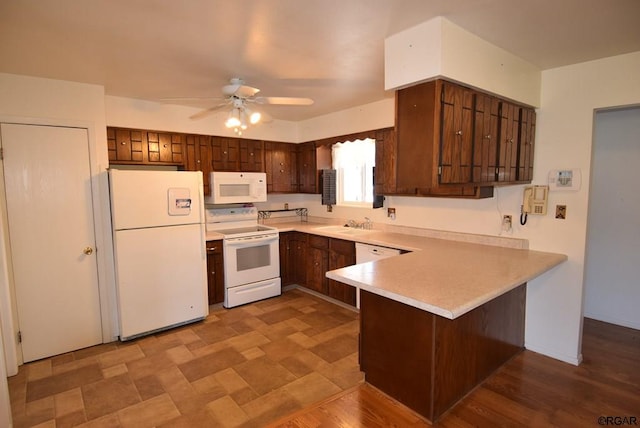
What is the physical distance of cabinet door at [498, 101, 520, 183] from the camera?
2689 mm

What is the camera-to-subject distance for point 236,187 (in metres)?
4.56

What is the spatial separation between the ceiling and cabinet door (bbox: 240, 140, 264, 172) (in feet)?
5.13

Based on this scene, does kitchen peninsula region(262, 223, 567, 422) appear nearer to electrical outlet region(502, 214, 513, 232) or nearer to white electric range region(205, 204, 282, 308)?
electrical outlet region(502, 214, 513, 232)

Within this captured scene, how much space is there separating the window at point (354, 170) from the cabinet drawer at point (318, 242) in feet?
2.56

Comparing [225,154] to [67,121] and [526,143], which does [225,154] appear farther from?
[526,143]

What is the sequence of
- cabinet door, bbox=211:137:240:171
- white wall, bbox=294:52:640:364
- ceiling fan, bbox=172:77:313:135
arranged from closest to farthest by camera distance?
white wall, bbox=294:52:640:364, ceiling fan, bbox=172:77:313:135, cabinet door, bbox=211:137:240:171

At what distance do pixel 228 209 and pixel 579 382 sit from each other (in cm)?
428

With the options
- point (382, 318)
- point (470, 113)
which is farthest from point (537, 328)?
point (470, 113)

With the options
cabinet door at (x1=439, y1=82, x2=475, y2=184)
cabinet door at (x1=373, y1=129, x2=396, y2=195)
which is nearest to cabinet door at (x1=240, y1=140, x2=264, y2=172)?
cabinet door at (x1=373, y1=129, x2=396, y2=195)

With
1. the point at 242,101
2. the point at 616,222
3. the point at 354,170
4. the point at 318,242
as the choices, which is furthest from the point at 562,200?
the point at 242,101

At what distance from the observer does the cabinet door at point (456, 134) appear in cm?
221

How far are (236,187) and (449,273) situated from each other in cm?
314

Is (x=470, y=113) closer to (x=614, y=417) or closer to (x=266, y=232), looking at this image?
(x=614, y=417)

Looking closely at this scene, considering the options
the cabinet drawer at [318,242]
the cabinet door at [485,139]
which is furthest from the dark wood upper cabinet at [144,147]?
the cabinet door at [485,139]
